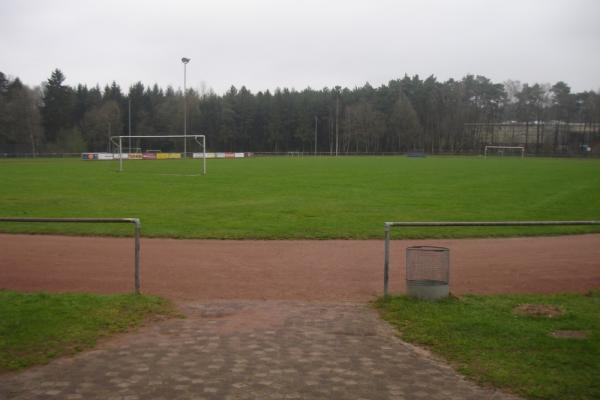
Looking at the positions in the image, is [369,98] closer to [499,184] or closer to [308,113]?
[308,113]

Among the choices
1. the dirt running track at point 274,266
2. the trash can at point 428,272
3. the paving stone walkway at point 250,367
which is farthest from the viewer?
the dirt running track at point 274,266

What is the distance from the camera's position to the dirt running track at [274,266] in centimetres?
940

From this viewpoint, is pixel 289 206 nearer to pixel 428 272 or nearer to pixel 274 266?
pixel 274 266

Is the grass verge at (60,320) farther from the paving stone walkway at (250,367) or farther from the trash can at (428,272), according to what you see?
the trash can at (428,272)

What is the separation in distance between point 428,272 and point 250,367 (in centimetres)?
395

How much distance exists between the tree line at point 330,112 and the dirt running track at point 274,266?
100003 millimetres

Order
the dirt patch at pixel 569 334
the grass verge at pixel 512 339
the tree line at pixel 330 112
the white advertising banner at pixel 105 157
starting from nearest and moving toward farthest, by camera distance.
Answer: the grass verge at pixel 512 339
the dirt patch at pixel 569 334
the white advertising banner at pixel 105 157
the tree line at pixel 330 112

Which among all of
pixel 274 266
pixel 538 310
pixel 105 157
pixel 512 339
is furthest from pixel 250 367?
pixel 105 157

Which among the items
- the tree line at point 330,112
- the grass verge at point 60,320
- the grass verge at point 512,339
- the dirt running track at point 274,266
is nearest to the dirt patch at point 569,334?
the grass verge at point 512,339

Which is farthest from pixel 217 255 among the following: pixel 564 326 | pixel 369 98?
pixel 369 98

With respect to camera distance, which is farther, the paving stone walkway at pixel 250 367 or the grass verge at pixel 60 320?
the grass verge at pixel 60 320

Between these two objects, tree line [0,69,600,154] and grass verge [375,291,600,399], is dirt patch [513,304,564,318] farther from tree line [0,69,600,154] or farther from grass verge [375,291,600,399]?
tree line [0,69,600,154]

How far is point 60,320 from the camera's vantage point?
673 cm

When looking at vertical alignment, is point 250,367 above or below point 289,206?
below
